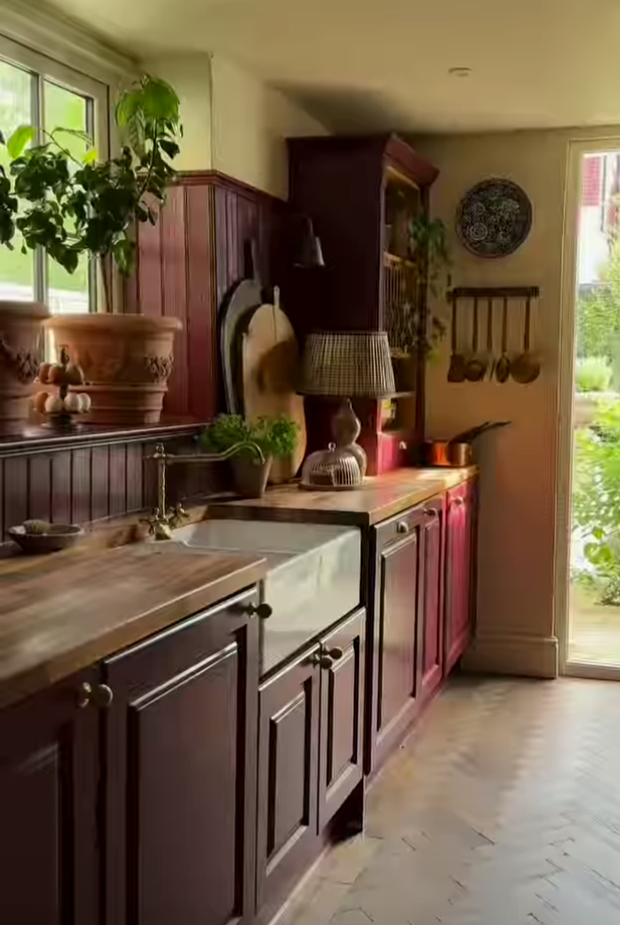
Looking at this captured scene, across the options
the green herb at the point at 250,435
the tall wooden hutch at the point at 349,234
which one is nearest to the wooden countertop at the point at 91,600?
the green herb at the point at 250,435

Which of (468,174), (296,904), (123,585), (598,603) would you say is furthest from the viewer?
(598,603)

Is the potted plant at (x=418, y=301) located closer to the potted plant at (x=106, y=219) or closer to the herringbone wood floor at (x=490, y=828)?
the herringbone wood floor at (x=490, y=828)

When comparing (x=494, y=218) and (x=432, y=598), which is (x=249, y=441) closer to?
(x=432, y=598)

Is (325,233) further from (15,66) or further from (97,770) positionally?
(97,770)

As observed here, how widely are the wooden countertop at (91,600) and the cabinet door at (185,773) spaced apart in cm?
4

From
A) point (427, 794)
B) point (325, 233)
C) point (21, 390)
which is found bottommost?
point (427, 794)

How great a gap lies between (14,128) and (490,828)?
231 centimetres

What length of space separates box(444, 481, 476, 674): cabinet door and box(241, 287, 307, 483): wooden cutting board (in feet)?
2.23

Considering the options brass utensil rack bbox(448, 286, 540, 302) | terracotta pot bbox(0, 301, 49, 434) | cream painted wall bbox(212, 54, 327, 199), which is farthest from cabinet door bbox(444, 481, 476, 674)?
terracotta pot bbox(0, 301, 49, 434)

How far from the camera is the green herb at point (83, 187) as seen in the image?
2.56m

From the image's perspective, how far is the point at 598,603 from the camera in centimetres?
506

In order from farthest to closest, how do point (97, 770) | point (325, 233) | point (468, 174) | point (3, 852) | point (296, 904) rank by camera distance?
point (468, 174), point (325, 233), point (296, 904), point (97, 770), point (3, 852)

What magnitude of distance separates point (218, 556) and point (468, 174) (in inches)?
110


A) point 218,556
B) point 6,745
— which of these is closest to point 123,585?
point 218,556
